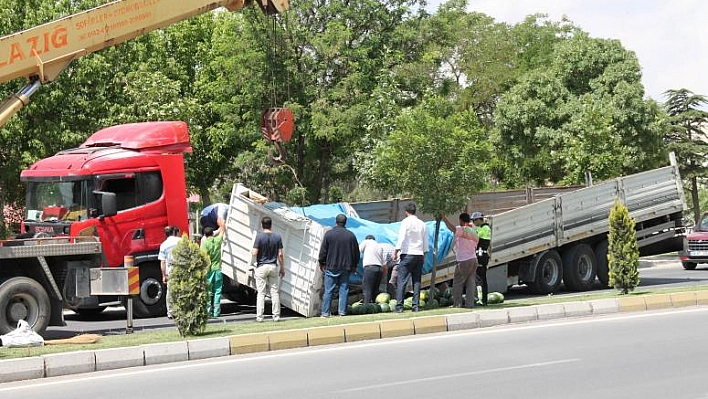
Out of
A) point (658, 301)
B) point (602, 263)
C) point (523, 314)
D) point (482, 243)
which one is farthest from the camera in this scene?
point (602, 263)

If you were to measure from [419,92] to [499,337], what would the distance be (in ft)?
69.1

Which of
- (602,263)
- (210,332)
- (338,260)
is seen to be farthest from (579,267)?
(210,332)

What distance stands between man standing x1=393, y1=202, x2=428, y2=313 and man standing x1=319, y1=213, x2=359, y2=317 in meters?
0.78

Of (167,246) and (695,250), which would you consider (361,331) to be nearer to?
(167,246)

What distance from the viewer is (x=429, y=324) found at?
48.1 feet

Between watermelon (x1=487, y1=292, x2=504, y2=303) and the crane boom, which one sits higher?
the crane boom

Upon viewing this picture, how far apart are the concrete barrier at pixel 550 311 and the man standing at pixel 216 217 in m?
6.06

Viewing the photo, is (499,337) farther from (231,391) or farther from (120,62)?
(120,62)

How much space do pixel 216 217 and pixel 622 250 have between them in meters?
7.88

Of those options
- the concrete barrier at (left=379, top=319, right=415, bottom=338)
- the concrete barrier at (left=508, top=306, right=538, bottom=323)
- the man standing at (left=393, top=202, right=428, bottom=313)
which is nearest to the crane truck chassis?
the man standing at (left=393, top=202, right=428, bottom=313)

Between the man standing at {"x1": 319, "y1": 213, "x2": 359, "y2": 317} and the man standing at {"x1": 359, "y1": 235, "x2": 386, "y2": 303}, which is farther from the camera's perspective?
the man standing at {"x1": 359, "y1": 235, "x2": 386, "y2": 303}

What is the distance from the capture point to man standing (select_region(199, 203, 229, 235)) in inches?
726

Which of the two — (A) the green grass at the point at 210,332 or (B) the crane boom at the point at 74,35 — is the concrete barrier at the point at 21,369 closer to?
(A) the green grass at the point at 210,332

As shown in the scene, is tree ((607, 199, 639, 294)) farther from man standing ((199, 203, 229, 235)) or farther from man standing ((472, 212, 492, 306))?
man standing ((199, 203, 229, 235))
